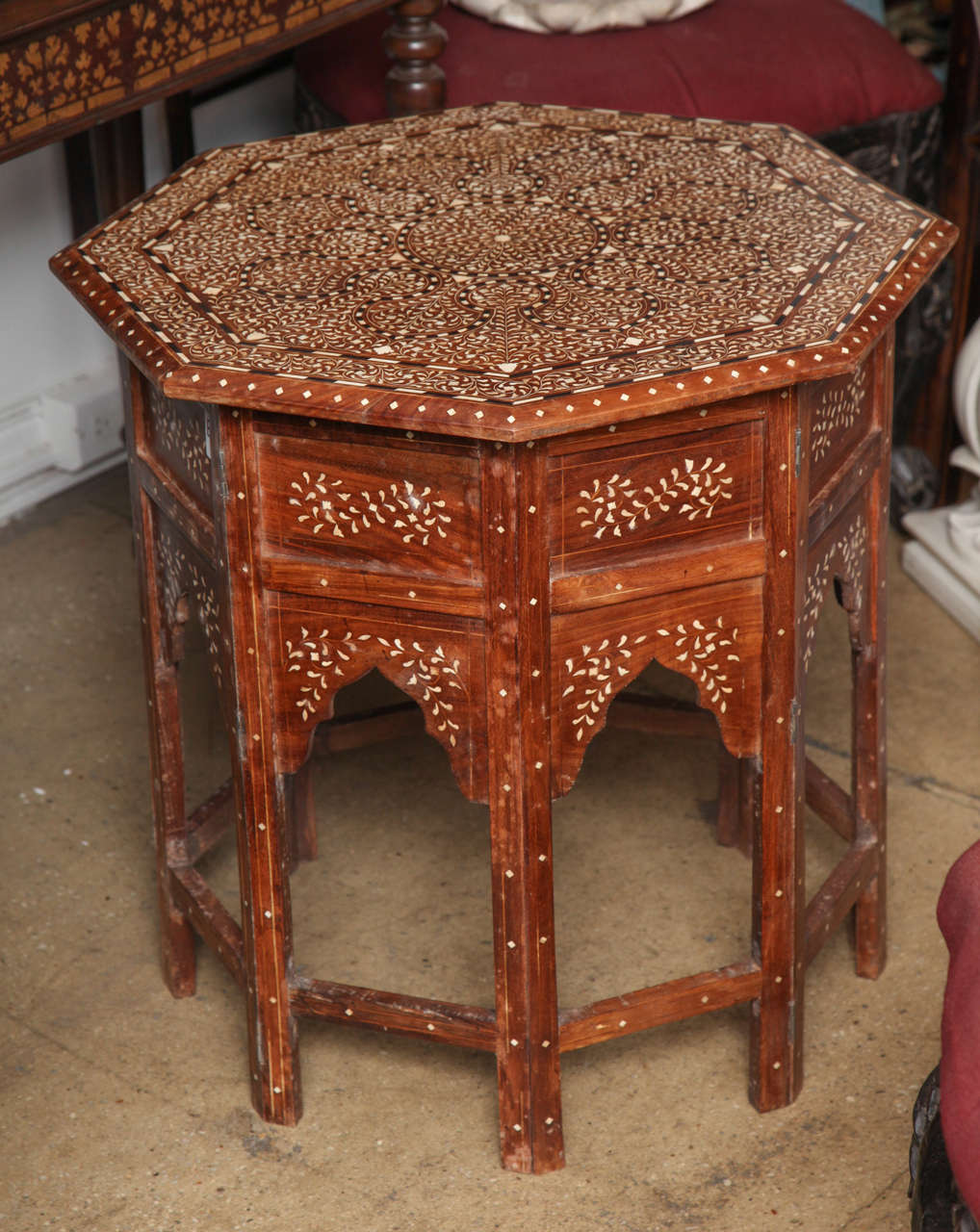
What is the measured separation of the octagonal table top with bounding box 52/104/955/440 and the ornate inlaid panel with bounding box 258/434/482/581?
81 millimetres

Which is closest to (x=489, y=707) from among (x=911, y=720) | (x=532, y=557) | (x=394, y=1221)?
(x=532, y=557)

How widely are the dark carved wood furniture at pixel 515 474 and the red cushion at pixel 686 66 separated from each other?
0.67 metres

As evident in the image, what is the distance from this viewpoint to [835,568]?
192 cm

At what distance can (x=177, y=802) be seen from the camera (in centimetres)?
213

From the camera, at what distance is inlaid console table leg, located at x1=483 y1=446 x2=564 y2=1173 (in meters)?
1.62

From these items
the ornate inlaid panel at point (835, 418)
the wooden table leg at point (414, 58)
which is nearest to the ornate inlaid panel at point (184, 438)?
the ornate inlaid panel at point (835, 418)

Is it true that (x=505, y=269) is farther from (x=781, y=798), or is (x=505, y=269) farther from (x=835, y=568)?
(x=781, y=798)

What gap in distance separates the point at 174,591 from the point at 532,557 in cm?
52

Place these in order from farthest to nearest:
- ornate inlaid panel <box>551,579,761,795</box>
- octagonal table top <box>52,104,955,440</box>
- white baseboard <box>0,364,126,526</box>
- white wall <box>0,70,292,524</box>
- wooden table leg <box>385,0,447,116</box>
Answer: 1. white baseboard <box>0,364,126,526</box>
2. white wall <box>0,70,292,524</box>
3. wooden table leg <box>385,0,447,116</box>
4. ornate inlaid panel <box>551,579,761,795</box>
5. octagonal table top <box>52,104,955,440</box>

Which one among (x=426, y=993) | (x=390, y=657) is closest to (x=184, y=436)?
(x=390, y=657)

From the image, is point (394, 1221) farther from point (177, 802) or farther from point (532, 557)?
point (532, 557)

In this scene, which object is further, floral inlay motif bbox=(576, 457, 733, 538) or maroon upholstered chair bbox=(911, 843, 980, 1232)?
floral inlay motif bbox=(576, 457, 733, 538)

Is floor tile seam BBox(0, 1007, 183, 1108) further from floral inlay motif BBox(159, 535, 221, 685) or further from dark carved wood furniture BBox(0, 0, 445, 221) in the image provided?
dark carved wood furniture BBox(0, 0, 445, 221)

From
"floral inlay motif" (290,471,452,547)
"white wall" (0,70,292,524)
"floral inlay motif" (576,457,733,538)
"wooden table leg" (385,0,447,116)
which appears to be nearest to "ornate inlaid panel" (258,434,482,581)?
"floral inlay motif" (290,471,452,547)
